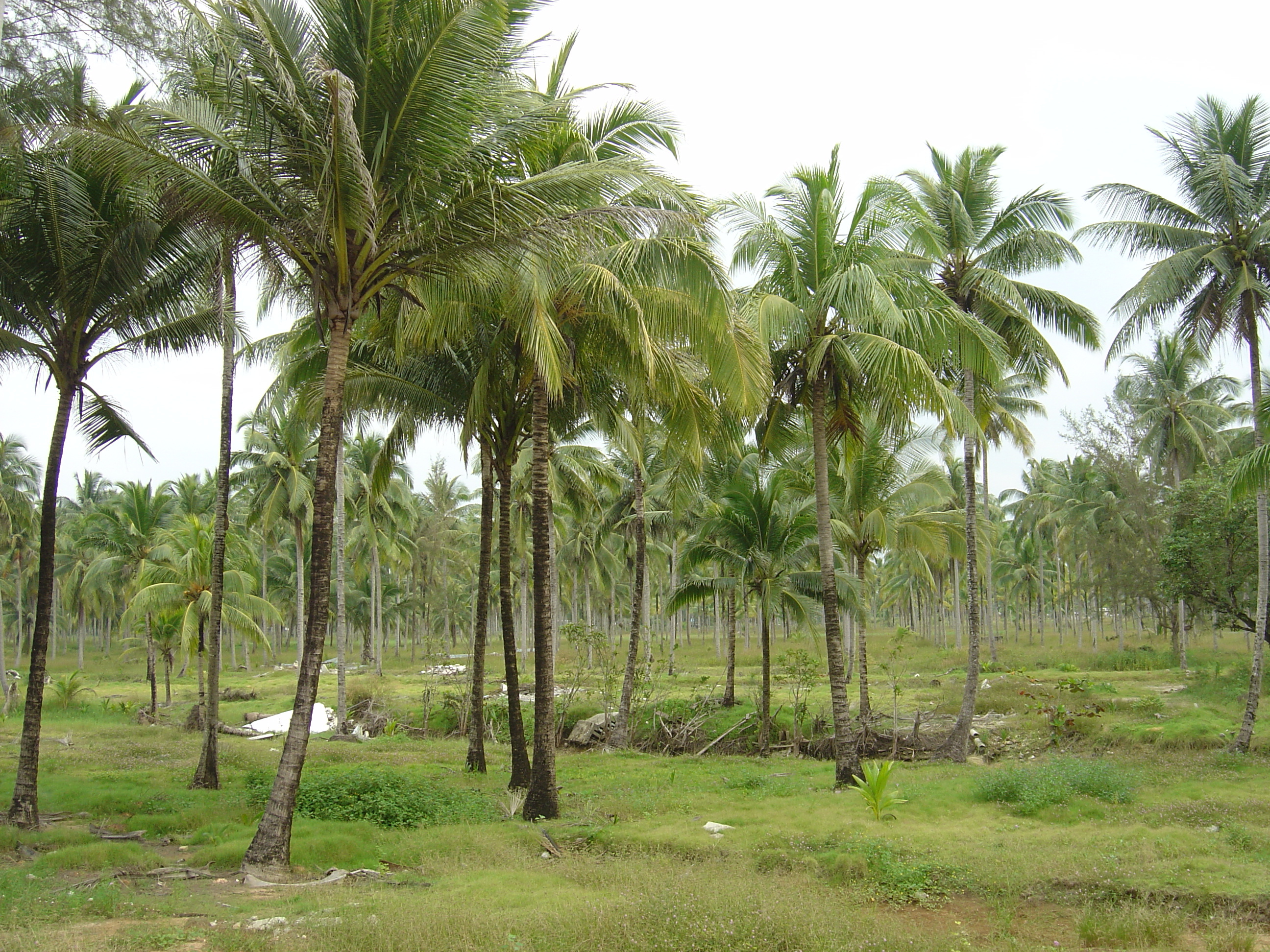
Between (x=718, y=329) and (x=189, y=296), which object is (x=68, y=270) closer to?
(x=189, y=296)

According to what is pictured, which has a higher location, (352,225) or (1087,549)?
(352,225)

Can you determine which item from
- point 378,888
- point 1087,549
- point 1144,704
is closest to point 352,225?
point 378,888

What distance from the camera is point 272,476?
33.2 metres

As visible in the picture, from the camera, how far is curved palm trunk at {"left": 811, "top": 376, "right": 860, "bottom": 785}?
14.6 m

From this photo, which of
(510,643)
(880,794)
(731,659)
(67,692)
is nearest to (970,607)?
(880,794)

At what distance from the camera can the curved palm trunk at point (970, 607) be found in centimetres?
1734

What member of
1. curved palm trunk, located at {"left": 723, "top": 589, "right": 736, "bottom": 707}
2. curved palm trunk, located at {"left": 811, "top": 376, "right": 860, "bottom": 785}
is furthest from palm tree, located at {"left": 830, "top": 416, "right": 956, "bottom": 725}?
curved palm trunk, located at {"left": 811, "top": 376, "right": 860, "bottom": 785}

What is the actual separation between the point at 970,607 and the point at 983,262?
729cm

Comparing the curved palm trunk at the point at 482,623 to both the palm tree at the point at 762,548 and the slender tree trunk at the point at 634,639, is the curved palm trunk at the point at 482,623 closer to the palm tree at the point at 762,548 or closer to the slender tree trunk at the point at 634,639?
the slender tree trunk at the point at 634,639

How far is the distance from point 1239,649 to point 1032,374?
3621 cm

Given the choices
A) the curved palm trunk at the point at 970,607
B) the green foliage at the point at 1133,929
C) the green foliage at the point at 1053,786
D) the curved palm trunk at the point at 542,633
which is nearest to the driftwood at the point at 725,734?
the curved palm trunk at the point at 970,607

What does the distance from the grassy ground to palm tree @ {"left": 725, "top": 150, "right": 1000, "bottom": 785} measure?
3568mm

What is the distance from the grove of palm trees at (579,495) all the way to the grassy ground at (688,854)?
7cm

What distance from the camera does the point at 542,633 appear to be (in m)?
12.6
